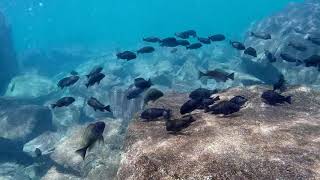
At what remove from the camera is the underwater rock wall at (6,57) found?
88.4ft

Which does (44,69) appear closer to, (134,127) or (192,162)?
(134,127)

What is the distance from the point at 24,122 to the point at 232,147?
14.0 metres

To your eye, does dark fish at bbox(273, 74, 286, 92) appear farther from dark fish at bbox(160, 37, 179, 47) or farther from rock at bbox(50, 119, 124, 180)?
dark fish at bbox(160, 37, 179, 47)

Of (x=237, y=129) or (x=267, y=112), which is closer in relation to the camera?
(x=237, y=129)

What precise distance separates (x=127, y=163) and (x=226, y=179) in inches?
75.2

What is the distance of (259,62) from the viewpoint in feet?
70.0

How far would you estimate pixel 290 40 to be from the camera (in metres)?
21.5

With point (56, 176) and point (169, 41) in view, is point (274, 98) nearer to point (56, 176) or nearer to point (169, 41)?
point (169, 41)

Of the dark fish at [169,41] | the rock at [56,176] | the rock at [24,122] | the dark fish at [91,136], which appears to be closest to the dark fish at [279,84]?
the dark fish at [91,136]

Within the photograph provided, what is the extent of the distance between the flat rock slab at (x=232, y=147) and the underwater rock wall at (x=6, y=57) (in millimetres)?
21139

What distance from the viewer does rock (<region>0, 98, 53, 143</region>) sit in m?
17.6

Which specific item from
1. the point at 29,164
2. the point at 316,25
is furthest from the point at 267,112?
the point at 316,25

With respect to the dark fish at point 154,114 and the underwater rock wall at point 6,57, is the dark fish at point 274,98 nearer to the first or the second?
the dark fish at point 154,114

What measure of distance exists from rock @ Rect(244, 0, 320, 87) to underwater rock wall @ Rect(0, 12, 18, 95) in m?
16.7
